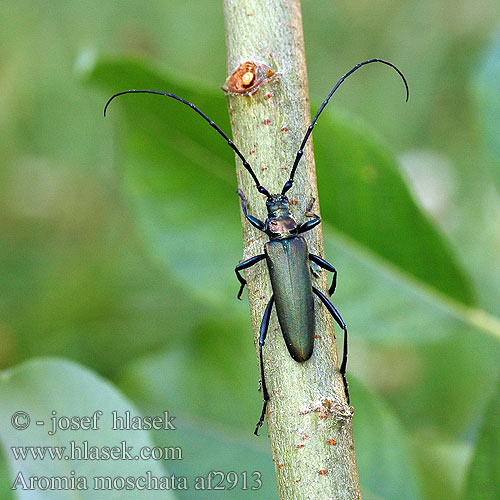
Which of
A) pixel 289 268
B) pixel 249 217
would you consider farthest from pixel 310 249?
pixel 289 268

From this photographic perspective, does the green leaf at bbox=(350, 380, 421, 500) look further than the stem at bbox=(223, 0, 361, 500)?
Yes

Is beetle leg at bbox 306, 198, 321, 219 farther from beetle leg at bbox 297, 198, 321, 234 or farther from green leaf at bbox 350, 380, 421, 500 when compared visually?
green leaf at bbox 350, 380, 421, 500

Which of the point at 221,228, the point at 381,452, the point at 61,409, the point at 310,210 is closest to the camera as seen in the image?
the point at 310,210

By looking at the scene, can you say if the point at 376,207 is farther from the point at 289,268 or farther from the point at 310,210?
the point at 310,210

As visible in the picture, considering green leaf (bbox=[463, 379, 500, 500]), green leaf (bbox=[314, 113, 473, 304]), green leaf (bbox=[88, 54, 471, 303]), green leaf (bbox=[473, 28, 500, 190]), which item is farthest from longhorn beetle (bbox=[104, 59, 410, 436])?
green leaf (bbox=[473, 28, 500, 190])

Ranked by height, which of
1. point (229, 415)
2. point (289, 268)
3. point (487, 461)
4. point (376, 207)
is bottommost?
point (487, 461)

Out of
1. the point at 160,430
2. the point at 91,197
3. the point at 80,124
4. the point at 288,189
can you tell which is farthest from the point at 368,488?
the point at 80,124
